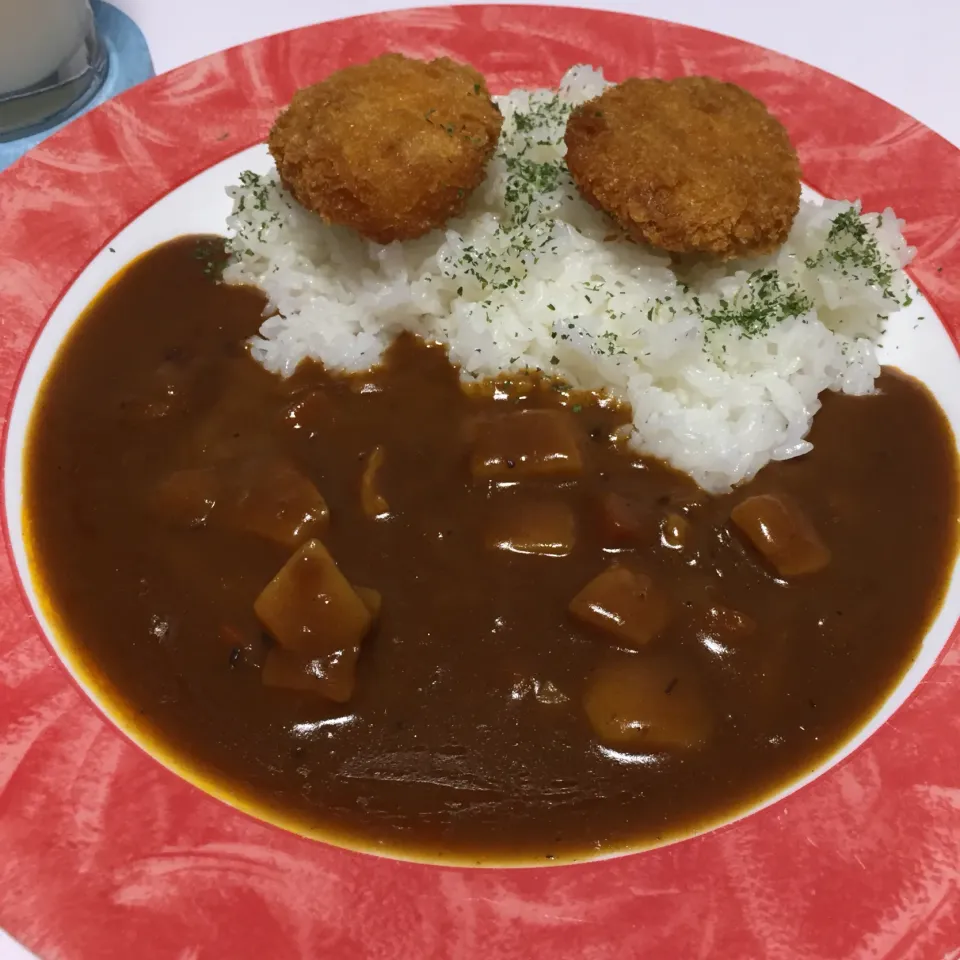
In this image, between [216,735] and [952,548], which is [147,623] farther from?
[952,548]

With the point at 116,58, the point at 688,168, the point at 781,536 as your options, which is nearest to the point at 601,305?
the point at 688,168

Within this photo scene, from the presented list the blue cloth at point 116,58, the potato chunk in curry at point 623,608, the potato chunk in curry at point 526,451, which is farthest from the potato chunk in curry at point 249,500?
the blue cloth at point 116,58

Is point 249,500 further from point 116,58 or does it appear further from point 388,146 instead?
→ point 116,58

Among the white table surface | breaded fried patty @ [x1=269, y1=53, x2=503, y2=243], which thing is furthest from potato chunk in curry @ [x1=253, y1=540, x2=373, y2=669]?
the white table surface

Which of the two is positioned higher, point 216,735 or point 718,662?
Result: point 718,662

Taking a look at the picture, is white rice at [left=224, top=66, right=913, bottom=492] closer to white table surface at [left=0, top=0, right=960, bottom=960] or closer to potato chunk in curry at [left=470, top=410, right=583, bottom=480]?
potato chunk in curry at [left=470, top=410, right=583, bottom=480]

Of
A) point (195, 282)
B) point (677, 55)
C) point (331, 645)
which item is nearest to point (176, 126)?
point (195, 282)
